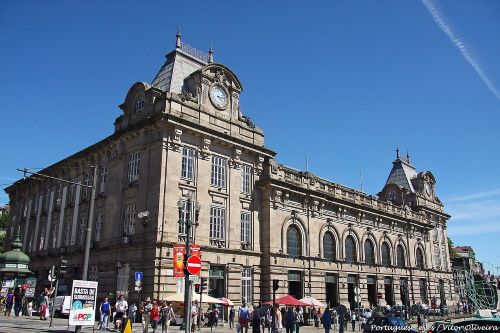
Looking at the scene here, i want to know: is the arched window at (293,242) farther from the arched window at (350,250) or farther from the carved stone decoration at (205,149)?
the carved stone decoration at (205,149)

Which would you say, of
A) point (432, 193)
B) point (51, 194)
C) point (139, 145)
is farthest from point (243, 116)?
point (432, 193)

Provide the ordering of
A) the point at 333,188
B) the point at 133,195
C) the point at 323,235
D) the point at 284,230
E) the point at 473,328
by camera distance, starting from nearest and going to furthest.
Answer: the point at 473,328 → the point at 133,195 → the point at 284,230 → the point at 323,235 → the point at 333,188

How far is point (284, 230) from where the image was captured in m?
39.2

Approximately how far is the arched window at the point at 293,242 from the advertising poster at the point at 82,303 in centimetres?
2269

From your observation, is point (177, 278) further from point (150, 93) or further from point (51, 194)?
point (51, 194)

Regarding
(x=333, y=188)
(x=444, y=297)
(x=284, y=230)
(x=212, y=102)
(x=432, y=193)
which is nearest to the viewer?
(x=212, y=102)

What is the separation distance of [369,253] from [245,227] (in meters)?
19.7

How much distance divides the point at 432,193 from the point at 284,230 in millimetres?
37683

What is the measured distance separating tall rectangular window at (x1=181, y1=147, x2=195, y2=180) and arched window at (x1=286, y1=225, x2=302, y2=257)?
1163 cm

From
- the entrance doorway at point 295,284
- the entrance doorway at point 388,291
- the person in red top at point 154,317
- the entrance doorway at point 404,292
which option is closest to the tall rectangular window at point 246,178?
the entrance doorway at point 295,284

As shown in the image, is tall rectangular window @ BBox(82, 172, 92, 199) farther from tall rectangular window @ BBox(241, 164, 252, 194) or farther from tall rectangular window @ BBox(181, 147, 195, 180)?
tall rectangular window @ BBox(241, 164, 252, 194)

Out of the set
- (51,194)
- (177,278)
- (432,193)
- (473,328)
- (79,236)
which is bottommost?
(473,328)

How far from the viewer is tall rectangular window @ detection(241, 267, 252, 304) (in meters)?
35.1

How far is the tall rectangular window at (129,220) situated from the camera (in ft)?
109
